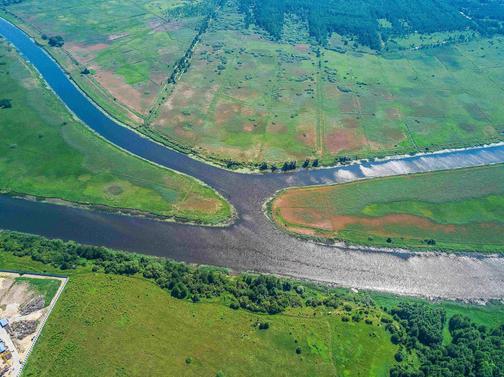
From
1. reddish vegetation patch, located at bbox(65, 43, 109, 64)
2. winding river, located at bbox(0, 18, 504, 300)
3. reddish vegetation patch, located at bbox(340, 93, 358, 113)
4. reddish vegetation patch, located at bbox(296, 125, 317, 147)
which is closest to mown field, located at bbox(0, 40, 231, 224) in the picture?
winding river, located at bbox(0, 18, 504, 300)

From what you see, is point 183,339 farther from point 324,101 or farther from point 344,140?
point 324,101

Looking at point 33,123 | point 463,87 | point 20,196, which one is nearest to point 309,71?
point 463,87

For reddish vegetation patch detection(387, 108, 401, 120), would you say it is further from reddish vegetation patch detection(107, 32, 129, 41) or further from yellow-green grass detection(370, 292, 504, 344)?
reddish vegetation patch detection(107, 32, 129, 41)

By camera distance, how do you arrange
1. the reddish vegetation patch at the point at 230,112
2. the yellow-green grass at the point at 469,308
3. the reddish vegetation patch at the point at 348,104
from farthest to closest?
the reddish vegetation patch at the point at 348,104
the reddish vegetation patch at the point at 230,112
the yellow-green grass at the point at 469,308

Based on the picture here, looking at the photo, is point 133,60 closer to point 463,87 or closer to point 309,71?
point 309,71

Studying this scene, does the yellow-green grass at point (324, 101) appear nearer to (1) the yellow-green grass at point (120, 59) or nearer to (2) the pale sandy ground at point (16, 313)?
(1) the yellow-green grass at point (120, 59)

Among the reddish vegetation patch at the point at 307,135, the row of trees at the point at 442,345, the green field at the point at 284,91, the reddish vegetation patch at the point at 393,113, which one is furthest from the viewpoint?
the reddish vegetation patch at the point at 393,113

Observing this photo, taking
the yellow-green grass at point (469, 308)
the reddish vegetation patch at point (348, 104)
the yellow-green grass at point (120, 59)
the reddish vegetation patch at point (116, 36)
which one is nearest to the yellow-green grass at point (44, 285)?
the yellow-green grass at point (469, 308)
